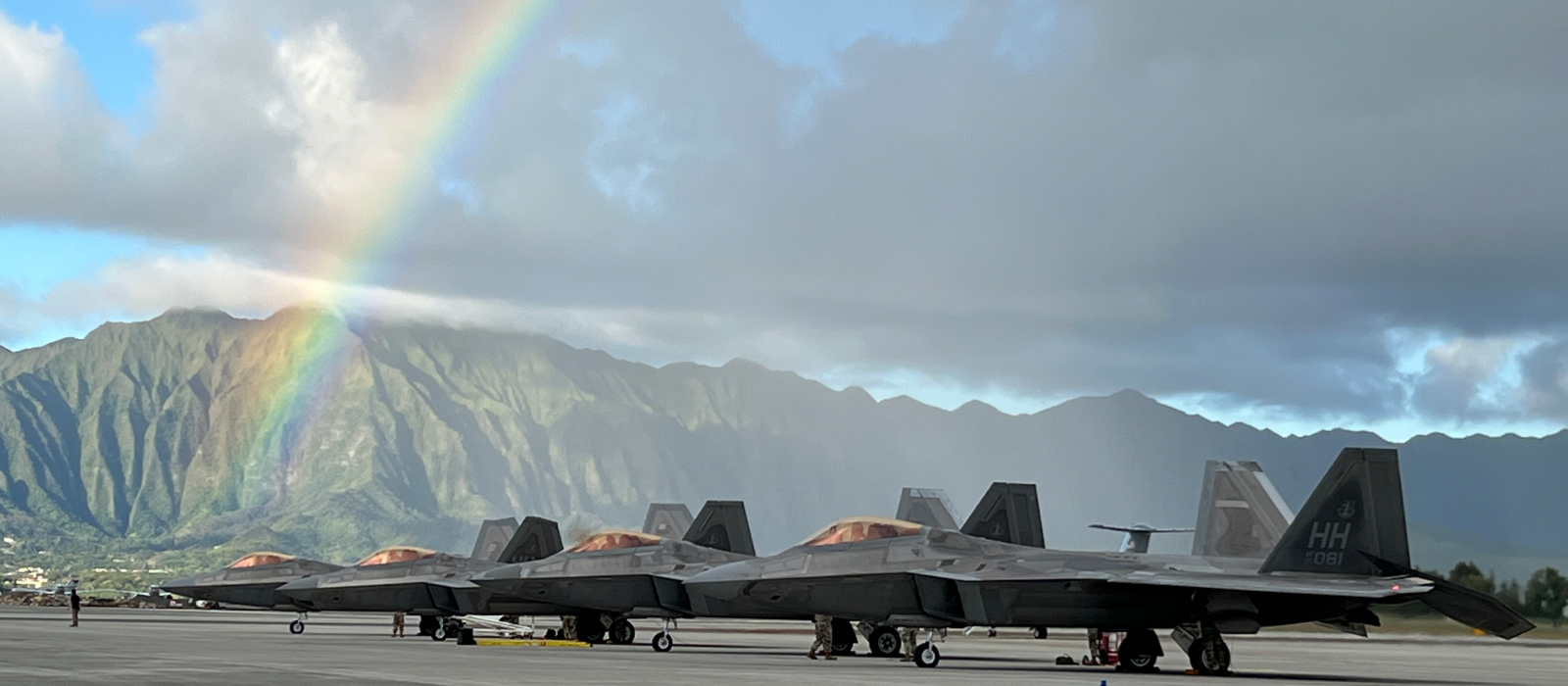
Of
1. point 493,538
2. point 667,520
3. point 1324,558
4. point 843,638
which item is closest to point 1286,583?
point 1324,558

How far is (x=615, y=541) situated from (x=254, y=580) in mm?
19476

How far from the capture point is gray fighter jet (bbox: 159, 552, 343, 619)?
57688mm

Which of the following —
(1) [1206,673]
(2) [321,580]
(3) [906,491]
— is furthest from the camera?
(3) [906,491]

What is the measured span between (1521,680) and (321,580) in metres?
36.4

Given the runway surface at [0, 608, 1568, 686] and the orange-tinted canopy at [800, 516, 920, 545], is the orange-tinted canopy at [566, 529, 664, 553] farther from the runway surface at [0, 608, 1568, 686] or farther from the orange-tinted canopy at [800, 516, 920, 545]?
the orange-tinted canopy at [800, 516, 920, 545]

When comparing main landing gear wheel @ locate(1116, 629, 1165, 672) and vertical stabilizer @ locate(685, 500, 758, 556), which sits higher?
vertical stabilizer @ locate(685, 500, 758, 556)

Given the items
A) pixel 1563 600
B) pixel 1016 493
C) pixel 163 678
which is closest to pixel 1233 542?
pixel 1016 493

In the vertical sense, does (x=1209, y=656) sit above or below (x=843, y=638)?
below

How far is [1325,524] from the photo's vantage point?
33531 millimetres

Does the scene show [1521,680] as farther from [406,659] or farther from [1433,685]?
[406,659]

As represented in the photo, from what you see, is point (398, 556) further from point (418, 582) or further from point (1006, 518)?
point (1006, 518)

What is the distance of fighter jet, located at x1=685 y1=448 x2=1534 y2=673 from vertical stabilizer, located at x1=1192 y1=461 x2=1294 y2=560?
10.3 metres

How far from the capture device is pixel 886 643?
40.2 meters

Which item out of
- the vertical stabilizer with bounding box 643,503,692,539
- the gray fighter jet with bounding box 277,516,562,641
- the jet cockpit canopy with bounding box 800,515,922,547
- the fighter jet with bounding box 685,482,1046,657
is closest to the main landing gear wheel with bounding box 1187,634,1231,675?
the fighter jet with bounding box 685,482,1046,657
